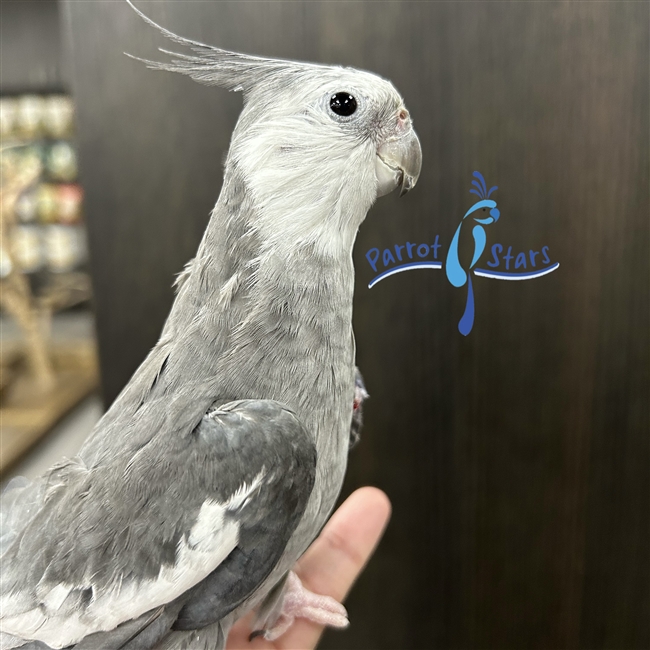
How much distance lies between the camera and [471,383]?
2.57ft

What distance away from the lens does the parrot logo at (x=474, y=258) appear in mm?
719

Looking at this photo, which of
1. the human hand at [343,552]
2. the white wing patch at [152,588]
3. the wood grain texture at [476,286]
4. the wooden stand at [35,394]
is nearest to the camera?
the white wing patch at [152,588]

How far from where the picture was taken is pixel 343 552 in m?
0.85

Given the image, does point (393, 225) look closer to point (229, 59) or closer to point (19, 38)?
point (229, 59)

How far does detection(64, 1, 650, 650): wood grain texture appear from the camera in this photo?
67 cm

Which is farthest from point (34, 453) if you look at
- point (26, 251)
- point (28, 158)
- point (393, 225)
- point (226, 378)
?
point (393, 225)

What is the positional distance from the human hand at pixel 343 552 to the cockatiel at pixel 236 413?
24 cm

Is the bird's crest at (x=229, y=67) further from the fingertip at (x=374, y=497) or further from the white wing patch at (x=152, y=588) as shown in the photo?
the fingertip at (x=374, y=497)

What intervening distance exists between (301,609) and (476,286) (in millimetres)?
530

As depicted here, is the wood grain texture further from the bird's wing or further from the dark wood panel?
the bird's wing

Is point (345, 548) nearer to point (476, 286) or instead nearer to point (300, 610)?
point (300, 610)

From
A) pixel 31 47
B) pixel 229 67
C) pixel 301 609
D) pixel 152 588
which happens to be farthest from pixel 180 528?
pixel 31 47

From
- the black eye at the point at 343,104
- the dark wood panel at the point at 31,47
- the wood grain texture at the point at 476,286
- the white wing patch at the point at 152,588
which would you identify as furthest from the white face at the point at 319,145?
the dark wood panel at the point at 31,47

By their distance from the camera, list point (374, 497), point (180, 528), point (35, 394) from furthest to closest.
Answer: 1. point (35, 394)
2. point (374, 497)
3. point (180, 528)
